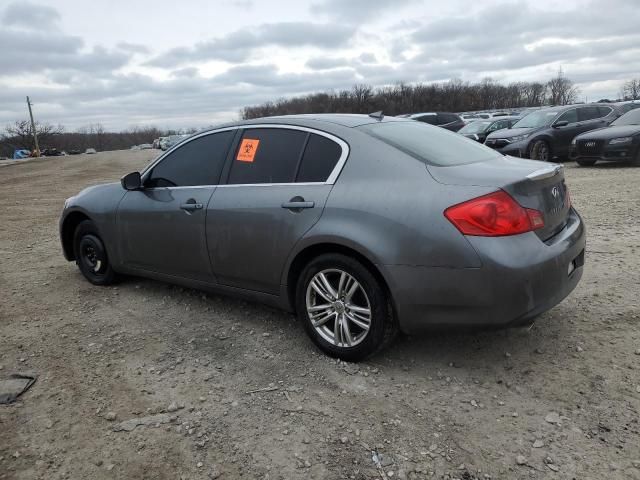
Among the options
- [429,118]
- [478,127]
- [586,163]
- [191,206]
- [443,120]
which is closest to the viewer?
[191,206]

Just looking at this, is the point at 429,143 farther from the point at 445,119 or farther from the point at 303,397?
the point at 445,119

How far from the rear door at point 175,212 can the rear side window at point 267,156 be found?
190mm

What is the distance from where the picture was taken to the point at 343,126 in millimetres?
3549

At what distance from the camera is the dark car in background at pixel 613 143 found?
1223 cm

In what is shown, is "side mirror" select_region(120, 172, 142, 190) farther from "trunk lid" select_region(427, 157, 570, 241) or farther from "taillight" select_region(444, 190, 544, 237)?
"taillight" select_region(444, 190, 544, 237)

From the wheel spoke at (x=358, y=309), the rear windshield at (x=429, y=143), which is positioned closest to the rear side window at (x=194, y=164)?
the rear windshield at (x=429, y=143)

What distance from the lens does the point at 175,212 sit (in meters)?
4.19

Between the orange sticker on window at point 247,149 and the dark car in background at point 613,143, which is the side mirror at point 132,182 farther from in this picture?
the dark car in background at point 613,143

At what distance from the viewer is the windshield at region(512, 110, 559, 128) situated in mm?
14617

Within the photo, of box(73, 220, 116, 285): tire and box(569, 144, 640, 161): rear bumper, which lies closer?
box(73, 220, 116, 285): tire

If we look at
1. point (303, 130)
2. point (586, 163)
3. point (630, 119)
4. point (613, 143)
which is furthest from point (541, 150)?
point (303, 130)

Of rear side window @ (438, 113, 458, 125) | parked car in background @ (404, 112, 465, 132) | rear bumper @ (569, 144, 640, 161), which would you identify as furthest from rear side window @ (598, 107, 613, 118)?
rear side window @ (438, 113, 458, 125)

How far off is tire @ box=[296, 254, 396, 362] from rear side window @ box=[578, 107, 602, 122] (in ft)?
A: 46.3

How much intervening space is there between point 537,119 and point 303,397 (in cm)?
1423
